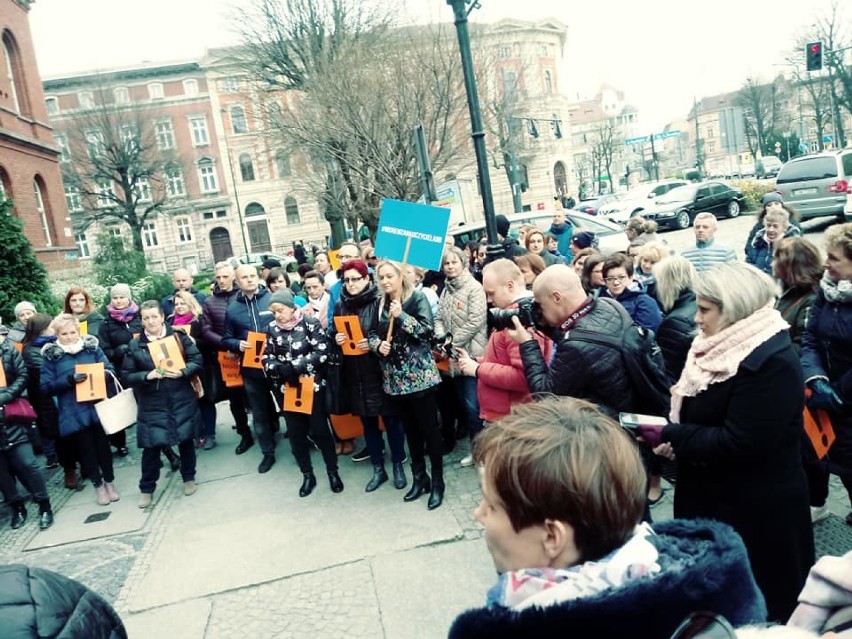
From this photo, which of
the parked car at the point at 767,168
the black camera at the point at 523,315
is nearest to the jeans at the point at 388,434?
the black camera at the point at 523,315

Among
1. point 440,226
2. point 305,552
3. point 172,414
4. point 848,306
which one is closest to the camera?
point 848,306

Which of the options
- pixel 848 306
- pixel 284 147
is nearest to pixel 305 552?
pixel 848 306

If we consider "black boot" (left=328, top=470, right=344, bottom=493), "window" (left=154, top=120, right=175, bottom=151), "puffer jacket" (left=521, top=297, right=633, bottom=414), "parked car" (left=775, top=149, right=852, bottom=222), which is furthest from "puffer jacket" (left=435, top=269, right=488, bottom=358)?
"window" (left=154, top=120, right=175, bottom=151)

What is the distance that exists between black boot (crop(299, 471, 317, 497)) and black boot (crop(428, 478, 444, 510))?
1136mm

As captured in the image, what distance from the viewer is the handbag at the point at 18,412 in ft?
17.5

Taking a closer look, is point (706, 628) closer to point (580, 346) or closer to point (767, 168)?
point (580, 346)

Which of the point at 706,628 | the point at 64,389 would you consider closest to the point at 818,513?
the point at 706,628

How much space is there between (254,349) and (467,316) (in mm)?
2153

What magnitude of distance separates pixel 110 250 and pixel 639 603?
65.6 feet

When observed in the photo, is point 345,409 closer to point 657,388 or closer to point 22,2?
point 657,388

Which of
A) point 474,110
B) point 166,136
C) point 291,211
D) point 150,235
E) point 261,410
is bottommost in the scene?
point 261,410

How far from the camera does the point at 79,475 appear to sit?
6.80 metres

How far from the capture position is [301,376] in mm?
5309

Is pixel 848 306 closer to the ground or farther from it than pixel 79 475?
farther from it
